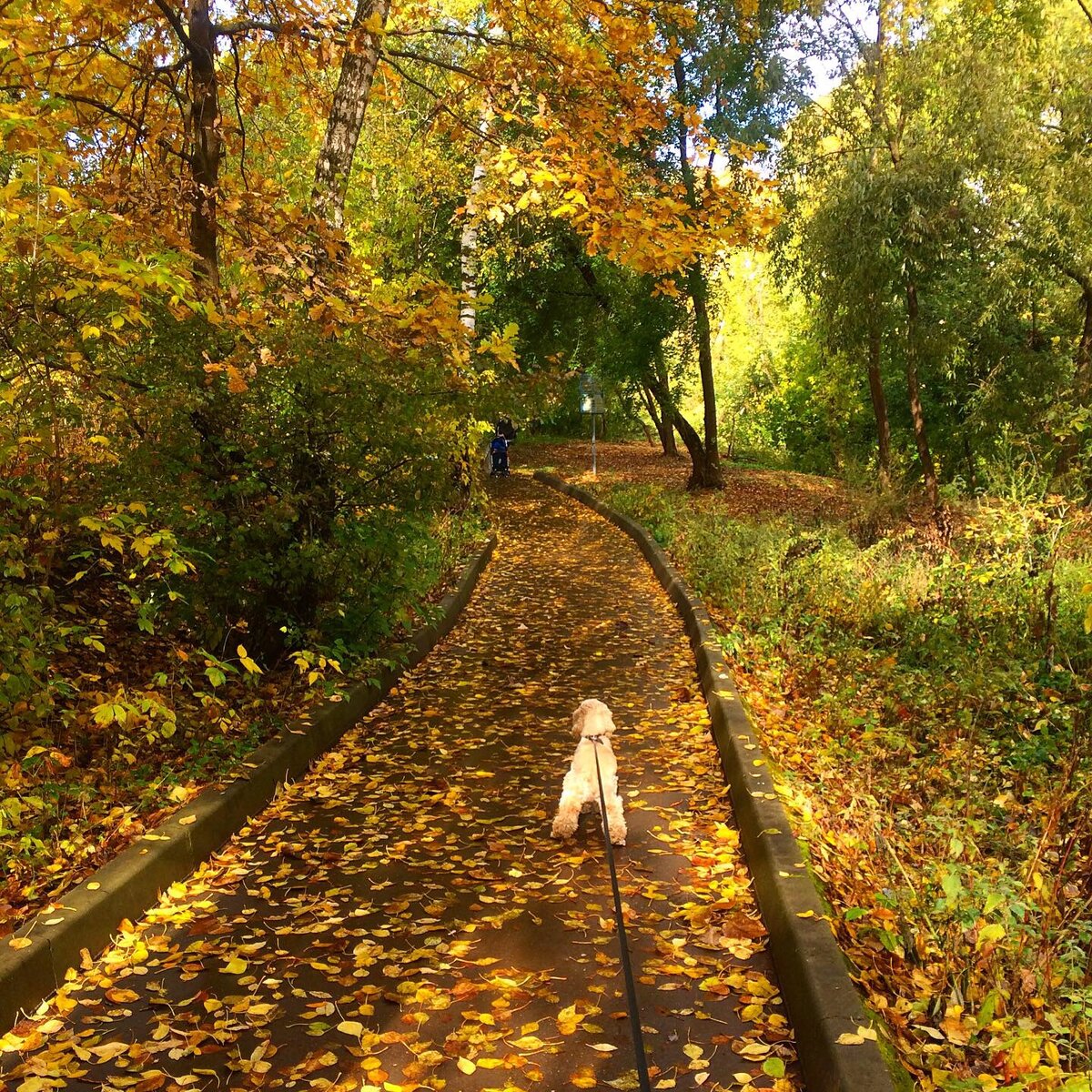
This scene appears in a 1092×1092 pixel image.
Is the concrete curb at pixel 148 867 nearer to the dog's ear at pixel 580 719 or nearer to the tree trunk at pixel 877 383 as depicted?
the dog's ear at pixel 580 719

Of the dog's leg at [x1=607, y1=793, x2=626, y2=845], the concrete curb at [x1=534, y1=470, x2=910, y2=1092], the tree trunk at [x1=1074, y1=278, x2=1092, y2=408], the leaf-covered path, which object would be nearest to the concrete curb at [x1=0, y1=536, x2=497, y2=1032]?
the leaf-covered path

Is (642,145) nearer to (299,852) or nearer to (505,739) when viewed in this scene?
(505,739)

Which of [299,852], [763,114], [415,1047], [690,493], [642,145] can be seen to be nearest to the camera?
[415,1047]

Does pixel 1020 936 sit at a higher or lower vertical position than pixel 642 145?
lower

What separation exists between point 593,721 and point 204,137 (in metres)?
5.07

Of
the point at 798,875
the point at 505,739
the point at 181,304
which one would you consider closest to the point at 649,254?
the point at 181,304

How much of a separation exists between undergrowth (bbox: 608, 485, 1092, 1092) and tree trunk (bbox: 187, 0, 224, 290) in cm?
532

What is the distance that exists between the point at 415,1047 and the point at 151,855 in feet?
5.46

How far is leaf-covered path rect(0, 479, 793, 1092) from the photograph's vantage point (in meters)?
3.03

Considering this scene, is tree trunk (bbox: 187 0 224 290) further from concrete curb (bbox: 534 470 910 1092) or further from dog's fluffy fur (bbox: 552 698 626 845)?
concrete curb (bbox: 534 470 910 1092)

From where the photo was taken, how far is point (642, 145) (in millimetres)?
16125

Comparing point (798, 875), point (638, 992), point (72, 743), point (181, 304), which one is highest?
point (181, 304)

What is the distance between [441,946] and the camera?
12.5ft

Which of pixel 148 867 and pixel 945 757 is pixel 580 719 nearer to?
pixel 148 867
